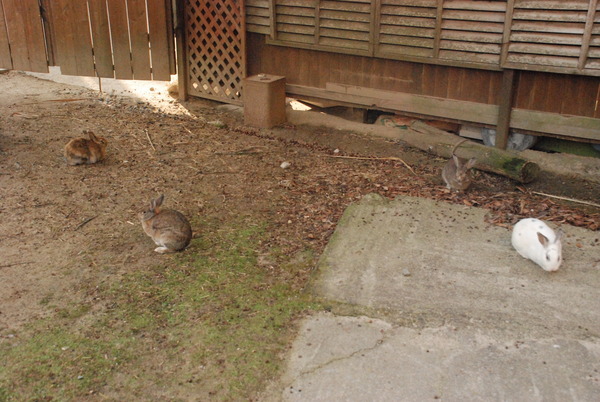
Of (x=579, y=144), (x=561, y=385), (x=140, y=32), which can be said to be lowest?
(x=561, y=385)

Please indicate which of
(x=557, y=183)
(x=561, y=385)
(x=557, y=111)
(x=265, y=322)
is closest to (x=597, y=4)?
(x=557, y=111)

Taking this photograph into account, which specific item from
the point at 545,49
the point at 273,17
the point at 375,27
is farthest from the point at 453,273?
the point at 273,17

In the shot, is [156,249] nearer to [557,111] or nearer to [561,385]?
[561,385]

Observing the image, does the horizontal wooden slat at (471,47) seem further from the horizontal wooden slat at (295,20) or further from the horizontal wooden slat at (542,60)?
the horizontal wooden slat at (295,20)

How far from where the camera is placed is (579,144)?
776 centimetres

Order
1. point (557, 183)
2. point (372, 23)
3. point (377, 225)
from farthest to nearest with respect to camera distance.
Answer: point (372, 23)
point (557, 183)
point (377, 225)

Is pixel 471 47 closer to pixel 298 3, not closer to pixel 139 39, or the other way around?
pixel 298 3

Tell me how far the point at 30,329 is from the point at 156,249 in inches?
53.4

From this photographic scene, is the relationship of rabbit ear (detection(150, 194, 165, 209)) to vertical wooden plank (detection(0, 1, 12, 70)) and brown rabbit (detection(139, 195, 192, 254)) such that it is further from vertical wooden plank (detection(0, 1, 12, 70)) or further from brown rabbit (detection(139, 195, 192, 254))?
vertical wooden plank (detection(0, 1, 12, 70))

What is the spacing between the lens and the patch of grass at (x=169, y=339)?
390cm

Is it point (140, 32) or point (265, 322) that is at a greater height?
point (140, 32)

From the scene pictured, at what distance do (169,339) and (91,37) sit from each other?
23.2ft

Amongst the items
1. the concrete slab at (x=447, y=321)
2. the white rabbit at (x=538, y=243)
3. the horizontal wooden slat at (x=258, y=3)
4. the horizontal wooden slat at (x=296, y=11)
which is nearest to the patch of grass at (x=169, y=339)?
the concrete slab at (x=447, y=321)

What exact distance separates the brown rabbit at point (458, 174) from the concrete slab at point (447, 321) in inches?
33.9
